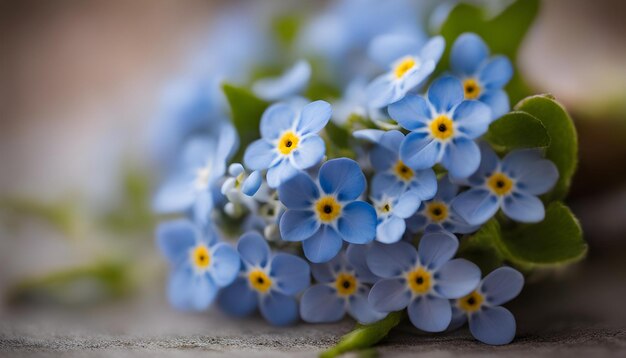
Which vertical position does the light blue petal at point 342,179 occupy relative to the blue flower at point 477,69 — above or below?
below

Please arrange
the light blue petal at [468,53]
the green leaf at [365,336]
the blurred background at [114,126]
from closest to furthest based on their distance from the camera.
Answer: the green leaf at [365,336]
the light blue petal at [468,53]
the blurred background at [114,126]

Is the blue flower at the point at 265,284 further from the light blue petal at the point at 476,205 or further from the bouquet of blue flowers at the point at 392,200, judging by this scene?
the light blue petal at the point at 476,205

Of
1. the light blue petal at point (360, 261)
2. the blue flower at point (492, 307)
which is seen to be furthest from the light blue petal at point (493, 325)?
the light blue petal at point (360, 261)

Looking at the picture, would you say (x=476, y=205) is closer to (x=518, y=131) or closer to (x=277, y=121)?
(x=518, y=131)

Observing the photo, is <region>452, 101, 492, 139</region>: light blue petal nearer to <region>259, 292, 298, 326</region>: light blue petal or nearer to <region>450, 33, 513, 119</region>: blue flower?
<region>450, 33, 513, 119</region>: blue flower

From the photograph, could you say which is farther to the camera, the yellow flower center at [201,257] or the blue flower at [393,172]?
the yellow flower center at [201,257]

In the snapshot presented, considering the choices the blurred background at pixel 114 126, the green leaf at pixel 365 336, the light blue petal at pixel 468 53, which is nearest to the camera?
the green leaf at pixel 365 336

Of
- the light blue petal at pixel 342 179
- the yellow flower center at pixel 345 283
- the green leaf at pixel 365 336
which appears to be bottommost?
the green leaf at pixel 365 336
